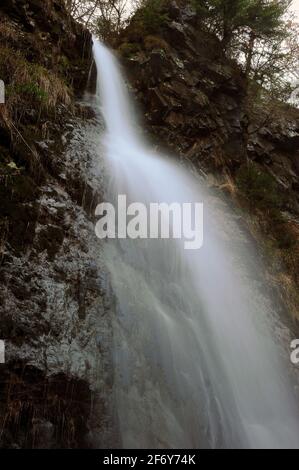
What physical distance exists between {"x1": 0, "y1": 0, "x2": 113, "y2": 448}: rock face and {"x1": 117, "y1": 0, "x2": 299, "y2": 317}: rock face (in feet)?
11.7

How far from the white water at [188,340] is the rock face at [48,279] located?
0.33 meters

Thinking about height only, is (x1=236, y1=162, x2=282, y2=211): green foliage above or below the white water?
above

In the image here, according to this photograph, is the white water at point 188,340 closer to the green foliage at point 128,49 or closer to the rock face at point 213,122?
the rock face at point 213,122

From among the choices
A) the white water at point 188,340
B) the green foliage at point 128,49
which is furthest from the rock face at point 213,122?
the white water at point 188,340

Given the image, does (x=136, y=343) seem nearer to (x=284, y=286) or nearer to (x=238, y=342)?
(x=238, y=342)

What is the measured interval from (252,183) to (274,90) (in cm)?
475

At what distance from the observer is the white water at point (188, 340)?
4012 millimetres

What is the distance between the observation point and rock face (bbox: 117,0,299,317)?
902 cm

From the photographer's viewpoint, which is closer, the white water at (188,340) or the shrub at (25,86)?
the white water at (188,340)

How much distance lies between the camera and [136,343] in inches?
168

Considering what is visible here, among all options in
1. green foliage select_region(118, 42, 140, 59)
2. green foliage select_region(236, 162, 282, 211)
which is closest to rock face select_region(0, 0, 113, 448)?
green foliage select_region(118, 42, 140, 59)

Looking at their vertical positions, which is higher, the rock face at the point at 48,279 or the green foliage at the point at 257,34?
the green foliage at the point at 257,34

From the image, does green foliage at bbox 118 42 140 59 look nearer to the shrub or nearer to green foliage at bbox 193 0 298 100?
green foliage at bbox 193 0 298 100
